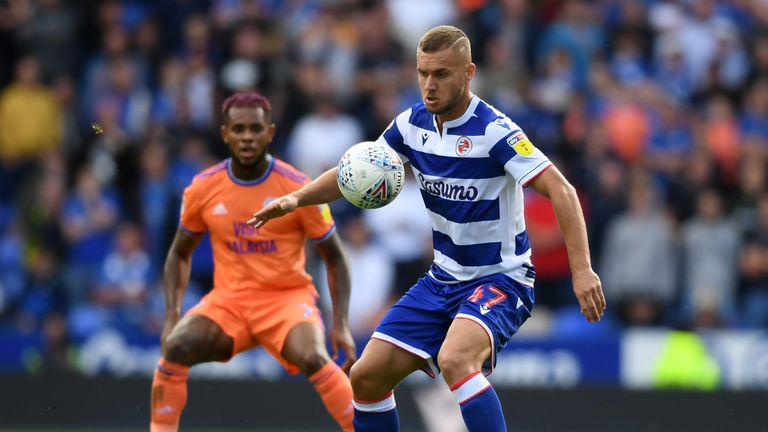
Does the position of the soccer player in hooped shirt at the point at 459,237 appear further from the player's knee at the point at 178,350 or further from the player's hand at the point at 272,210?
the player's knee at the point at 178,350

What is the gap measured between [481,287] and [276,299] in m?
1.91

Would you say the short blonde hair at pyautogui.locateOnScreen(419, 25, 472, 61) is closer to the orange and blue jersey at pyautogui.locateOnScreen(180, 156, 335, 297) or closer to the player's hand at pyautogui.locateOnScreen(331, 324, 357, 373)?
the orange and blue jersey at pyautogui.locateOnScreen(180, 156, 335, 297)

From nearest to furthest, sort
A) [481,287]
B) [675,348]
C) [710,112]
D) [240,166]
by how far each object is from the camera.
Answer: [481,287] < [240,166] < [675,348] < [710,112]

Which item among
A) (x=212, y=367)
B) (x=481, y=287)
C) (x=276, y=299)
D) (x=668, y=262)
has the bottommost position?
(x=212, y=367)

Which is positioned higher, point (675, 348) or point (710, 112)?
point (710, 112)

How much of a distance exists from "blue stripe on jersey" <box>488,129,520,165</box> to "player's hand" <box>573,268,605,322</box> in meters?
0.76

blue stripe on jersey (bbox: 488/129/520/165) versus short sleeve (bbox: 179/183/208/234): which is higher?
blue stripe on jersey (bbox: 488/129/520/165)

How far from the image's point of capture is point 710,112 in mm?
13172

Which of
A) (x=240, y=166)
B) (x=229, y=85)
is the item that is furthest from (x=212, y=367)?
(x=240, y=166)

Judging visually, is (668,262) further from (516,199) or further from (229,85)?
(516,199)

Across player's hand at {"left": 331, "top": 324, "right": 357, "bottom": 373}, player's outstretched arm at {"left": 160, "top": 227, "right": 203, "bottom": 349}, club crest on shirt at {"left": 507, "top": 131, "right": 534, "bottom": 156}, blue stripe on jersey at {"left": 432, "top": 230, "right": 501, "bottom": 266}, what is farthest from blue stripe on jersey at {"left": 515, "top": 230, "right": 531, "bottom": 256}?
player's outstretched arm at {"left": 160, "top": 227, "right": 203, "bottom": 349}

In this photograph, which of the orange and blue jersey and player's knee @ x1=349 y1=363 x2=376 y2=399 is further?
the orange and blue jersey

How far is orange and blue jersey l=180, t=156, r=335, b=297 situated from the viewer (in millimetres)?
8094

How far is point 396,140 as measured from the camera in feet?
23.0
